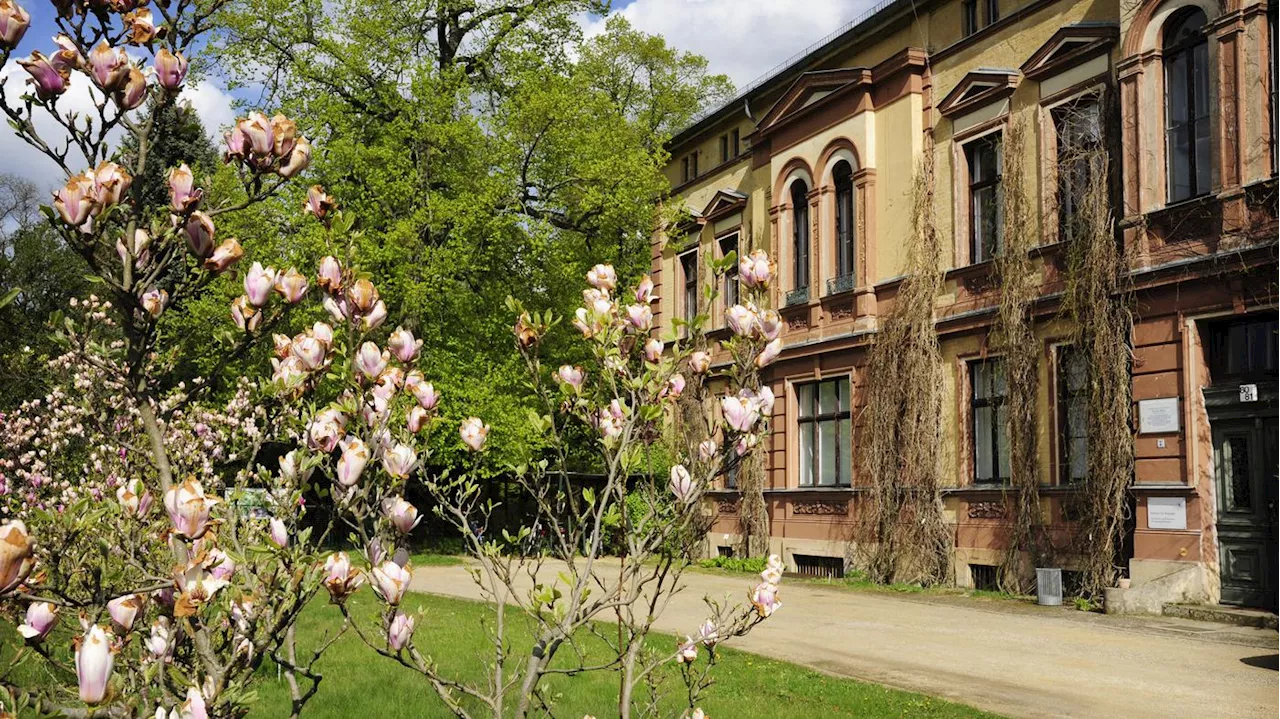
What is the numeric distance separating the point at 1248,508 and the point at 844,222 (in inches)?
387

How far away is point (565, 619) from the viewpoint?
3832 mm

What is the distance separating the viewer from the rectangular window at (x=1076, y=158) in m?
15.9

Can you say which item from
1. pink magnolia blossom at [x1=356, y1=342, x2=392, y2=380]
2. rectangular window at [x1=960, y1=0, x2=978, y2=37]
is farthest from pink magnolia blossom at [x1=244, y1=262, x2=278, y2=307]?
rectangular window at [x1=960, y1=0, x2=978, y2=37]

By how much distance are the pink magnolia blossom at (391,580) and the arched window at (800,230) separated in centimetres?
2003

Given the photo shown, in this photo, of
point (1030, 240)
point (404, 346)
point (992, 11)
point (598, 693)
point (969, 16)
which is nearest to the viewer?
point (404, 346)

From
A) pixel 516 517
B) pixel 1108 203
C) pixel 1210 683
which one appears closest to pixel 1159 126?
pixel 1108 203

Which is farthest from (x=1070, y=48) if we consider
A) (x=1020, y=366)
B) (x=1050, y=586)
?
(x=1050, y=586)

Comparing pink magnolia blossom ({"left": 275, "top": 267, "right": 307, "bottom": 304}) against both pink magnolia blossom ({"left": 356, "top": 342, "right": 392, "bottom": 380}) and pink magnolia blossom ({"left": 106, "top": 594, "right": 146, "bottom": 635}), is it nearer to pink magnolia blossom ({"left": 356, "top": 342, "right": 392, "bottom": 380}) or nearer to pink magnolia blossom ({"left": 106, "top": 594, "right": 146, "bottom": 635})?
pink magnolia blossom ({"left": 356, "top": 342, "right": 392, "bottom": 380})

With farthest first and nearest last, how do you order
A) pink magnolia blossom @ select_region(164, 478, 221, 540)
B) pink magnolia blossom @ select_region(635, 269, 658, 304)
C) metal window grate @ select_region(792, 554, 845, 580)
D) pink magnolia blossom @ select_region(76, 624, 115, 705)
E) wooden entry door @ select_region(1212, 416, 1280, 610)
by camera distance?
1. metal window grate @ select_region(792, 554, 845, 580)
2. wooden entry door @ select_region(1212, 416, 1280, 610)
3. pink magnolia blossom @ select_region(635, 269, 658, 304)
4. pink magnolia blossom @ select_region(164, 478, 221, 540)
5. pink magnolia blossom @ select_region(76, 624, 115, 705)

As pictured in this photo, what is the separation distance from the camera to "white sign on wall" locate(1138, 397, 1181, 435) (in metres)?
14.4

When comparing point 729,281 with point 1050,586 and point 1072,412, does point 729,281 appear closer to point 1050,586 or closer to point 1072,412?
point 1072,412

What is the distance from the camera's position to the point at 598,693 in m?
8.70

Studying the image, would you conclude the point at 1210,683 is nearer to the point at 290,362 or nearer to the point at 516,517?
the point at 290,362

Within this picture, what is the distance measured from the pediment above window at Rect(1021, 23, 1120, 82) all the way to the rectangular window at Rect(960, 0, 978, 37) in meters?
1.99
